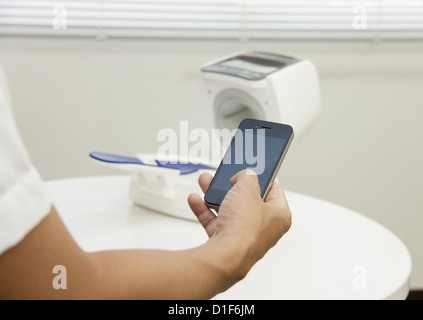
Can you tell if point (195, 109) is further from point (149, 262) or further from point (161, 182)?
point (149, 262)

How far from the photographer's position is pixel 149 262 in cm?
54

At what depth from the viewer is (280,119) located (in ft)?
4.58

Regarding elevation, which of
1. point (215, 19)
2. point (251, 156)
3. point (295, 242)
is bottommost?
point (295, 242)

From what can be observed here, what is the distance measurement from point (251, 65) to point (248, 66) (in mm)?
10

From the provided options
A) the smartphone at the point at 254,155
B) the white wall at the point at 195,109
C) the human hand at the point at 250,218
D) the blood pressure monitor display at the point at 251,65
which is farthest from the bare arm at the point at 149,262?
the white wall at the point at 195,109

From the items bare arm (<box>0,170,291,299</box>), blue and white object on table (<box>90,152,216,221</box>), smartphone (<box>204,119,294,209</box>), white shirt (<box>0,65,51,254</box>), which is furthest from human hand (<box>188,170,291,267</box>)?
blue and white object on table (<box>90,152,216,221</box>)

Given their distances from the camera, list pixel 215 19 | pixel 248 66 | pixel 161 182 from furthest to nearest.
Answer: pixel 215 19 → pixel 248 66 → pixel 161 182

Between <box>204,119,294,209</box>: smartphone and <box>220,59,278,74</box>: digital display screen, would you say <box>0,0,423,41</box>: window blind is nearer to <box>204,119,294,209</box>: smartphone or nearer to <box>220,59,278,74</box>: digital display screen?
<box>220,59,278,74</box>: digital display screen

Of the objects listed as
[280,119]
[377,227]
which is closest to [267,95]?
[280,119]

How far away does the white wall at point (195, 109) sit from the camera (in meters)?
2.09

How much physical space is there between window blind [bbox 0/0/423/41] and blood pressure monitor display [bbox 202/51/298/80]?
60 cm

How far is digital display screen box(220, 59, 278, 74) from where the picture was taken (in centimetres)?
144

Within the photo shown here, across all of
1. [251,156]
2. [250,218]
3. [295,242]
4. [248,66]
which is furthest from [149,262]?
[248,66]

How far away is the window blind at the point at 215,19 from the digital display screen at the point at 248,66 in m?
0.65
